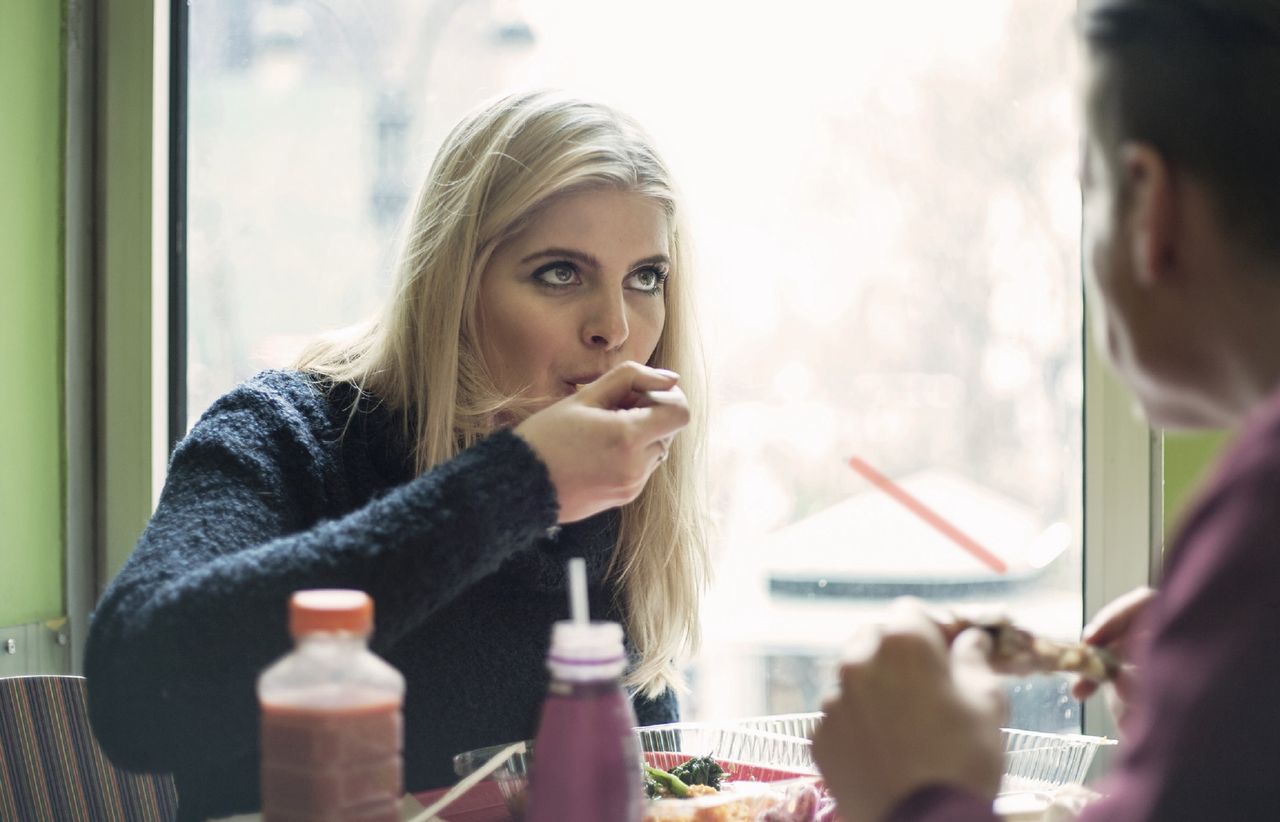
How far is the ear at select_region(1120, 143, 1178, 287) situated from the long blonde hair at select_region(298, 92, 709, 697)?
2.72 ft

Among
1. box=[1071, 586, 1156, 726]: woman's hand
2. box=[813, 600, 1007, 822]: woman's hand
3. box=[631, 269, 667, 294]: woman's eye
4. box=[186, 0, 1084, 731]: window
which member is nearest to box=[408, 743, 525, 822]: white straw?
box=[813, 600, 1007, 822]: woman's hand

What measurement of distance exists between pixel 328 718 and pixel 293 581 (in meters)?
0.28

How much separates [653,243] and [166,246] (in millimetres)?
961

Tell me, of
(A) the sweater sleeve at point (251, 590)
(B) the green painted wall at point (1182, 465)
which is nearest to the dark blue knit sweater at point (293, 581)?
(A) the sweater sleeve at point (251, 590)

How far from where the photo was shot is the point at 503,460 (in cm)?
101

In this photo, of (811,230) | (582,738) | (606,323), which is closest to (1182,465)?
(811,230)

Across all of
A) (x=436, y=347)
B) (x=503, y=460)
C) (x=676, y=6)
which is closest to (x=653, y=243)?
(x=436, y=347)

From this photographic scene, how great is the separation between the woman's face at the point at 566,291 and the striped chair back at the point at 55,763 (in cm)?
60

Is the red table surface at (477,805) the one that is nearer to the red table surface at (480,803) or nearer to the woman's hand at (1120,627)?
the red table surface at (480,803)

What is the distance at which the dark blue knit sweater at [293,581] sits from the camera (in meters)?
0.97

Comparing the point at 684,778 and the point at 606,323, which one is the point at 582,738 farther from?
the point at 606,323

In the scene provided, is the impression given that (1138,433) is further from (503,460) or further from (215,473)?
(215,473)

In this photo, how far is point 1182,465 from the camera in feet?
5.40

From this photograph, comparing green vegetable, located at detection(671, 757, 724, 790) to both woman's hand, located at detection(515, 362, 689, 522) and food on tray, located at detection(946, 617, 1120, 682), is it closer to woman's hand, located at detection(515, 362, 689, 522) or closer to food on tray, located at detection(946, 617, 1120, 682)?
woman's hand, located at detection(515, 362, 689, 522)
